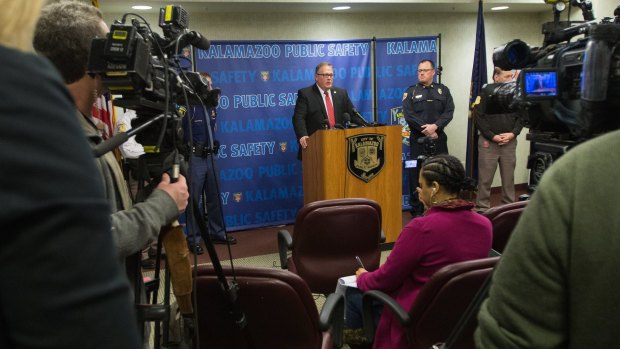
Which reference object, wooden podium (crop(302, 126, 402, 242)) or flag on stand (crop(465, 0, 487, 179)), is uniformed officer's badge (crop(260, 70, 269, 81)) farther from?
flag on stand (crop(465, 0, 487, 179))

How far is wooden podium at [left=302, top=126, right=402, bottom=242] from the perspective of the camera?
153 inches

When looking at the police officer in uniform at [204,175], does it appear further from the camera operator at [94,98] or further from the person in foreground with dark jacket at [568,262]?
the person in foreground with dark jacket at [568,262]

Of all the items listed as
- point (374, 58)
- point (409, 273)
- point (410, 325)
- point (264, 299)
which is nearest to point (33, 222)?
point (264, 299)

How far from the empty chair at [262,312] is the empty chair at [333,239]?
2.82 ft

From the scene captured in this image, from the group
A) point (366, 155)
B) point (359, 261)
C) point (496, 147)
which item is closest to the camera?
point (359, 261)

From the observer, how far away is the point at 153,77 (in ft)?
3.78

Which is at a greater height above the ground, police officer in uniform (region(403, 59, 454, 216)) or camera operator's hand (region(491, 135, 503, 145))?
police officer in uniform (region(403, 59, 454, 216))

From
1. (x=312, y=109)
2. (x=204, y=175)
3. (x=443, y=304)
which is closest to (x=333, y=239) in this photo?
(x=443, y=304)

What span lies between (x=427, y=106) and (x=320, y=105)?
4.03ft

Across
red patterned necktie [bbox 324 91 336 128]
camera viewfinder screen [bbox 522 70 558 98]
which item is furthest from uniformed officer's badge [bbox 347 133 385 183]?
camera viewfinder screen [bbox 522 70 558 98]

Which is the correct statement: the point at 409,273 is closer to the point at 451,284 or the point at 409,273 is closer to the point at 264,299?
the point at 451,284

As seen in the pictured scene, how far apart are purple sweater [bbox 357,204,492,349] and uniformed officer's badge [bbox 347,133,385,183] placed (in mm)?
2072

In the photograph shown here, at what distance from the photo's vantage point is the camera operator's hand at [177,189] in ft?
3.61

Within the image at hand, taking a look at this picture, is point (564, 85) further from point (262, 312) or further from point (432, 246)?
point (262, 312)
